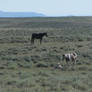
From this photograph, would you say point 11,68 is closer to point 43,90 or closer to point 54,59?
point 54,59

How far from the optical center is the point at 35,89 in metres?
12.0

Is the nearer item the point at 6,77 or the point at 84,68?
the point at 6,77

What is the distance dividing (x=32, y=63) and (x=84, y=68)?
3.72 meters

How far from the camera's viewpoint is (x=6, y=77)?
14805mm

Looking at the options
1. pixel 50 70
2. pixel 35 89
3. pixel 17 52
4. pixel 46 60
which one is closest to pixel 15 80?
pixel 35 89

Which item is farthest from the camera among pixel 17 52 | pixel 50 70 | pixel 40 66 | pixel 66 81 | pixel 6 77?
pixel 17 52

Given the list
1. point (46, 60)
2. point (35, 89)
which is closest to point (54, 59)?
point (46, 60)

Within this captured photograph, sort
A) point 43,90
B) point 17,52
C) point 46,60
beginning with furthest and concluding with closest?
point 17,52, point 46,60, point 43,90

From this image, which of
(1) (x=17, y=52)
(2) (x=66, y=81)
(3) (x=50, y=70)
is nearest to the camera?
(2) (x=66, y=81)

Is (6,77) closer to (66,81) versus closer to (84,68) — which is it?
(66,81)

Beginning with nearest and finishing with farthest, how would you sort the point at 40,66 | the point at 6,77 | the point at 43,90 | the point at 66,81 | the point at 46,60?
the point at 43,90
the point at 66,81
the point at 6,77
the point at 40,66
the point at 46,60

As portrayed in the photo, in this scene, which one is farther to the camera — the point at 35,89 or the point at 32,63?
the point at 32,63

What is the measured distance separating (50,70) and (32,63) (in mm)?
2607

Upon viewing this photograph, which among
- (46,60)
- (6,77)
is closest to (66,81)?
(6,77)
